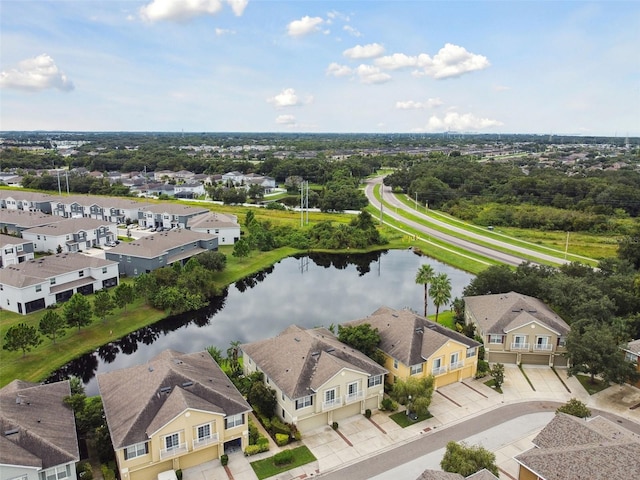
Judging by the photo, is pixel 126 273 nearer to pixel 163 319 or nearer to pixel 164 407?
pixel 163 319

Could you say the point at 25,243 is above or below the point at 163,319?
above

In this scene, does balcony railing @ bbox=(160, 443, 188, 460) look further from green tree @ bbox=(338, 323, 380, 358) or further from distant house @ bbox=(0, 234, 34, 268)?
distant house @ bbox=(0, 234, 34, 268)

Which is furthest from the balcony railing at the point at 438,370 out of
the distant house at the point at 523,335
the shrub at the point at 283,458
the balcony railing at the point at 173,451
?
the balcony railing at the point at 173,451

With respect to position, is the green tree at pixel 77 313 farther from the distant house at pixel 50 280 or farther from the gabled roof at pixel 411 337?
the gabled roof at pixel 411 337

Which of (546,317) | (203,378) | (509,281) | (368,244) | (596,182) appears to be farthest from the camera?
(596,182)

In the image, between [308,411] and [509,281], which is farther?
[509,281]

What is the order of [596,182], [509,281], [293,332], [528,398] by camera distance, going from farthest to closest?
[596,182] < [509,281] < [293,332] < [528,398]

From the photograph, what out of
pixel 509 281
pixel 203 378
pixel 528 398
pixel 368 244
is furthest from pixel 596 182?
pixel 203 378
